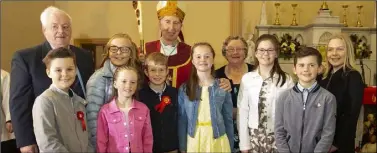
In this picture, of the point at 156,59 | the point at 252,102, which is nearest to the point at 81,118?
the point at 156,59

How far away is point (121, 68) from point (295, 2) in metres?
4.45

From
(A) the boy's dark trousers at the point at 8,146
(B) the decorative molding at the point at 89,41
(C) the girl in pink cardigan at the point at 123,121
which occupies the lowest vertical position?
(A) the boy's dark trousers at the point at 8,146

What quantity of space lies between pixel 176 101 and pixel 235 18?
3.75 meters

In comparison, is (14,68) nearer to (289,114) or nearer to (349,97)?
(289,114)

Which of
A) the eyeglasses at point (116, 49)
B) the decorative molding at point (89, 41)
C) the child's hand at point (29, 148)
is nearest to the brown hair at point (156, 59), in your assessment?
the eyeglasses at point (116, 49)

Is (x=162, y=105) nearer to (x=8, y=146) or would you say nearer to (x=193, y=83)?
(x=193, y=83)

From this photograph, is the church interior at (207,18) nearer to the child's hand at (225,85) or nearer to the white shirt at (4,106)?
the white shirt at (4,106)

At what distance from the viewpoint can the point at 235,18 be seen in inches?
243

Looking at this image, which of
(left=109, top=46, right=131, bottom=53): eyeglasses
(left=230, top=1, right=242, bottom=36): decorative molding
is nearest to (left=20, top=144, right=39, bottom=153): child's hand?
(left=109, top=46, right=131, bottom=53): eyeglasses

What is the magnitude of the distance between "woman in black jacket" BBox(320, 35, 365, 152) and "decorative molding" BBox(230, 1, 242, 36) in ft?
11.3

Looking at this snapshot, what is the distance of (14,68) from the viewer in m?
2.44

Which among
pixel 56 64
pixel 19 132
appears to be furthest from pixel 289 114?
pixel 19 132

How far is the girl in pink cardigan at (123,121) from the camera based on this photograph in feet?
7.77

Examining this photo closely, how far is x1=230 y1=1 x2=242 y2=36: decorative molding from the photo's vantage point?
6.13 meters
